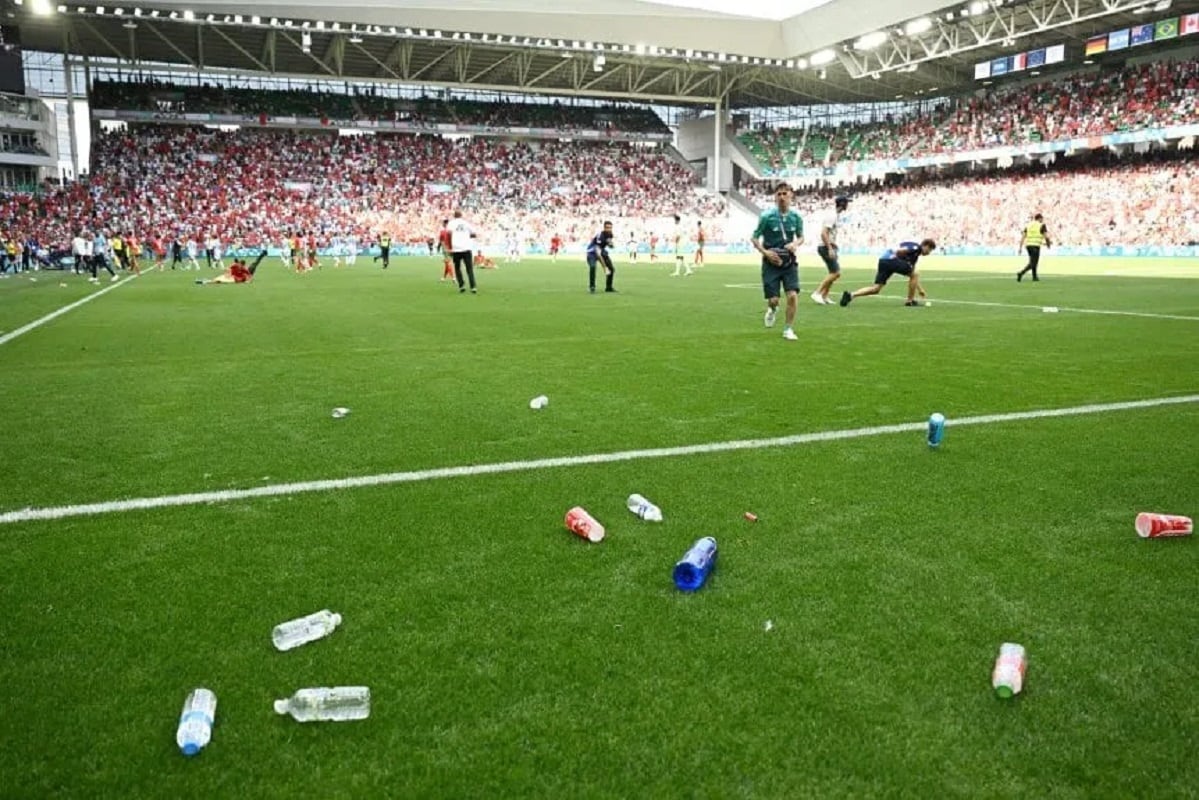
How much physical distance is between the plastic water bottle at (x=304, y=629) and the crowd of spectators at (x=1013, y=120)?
181 feet

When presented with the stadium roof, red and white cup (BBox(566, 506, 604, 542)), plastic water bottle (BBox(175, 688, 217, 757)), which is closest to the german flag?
the stadium roof

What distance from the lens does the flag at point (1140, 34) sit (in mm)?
45438

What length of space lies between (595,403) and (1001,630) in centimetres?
437

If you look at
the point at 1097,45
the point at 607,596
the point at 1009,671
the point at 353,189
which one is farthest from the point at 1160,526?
the point at 353,189

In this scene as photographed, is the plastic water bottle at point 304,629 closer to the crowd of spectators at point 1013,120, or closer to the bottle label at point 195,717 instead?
the bottle label at point 195,717

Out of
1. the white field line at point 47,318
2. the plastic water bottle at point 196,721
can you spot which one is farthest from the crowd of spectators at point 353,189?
the plastic water bottle at point 196,721

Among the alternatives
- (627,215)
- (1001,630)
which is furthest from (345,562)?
(627,215)

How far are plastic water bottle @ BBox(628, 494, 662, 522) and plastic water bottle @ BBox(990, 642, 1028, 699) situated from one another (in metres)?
1.78

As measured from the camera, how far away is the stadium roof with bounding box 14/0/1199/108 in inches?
1815

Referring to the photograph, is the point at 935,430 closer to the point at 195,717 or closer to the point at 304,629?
the point at 304,629

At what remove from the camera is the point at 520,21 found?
51781 mm

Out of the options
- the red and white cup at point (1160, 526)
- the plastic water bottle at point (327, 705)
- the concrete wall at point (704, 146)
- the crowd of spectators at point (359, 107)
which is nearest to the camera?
the plastic water bottle at point (327, 705)

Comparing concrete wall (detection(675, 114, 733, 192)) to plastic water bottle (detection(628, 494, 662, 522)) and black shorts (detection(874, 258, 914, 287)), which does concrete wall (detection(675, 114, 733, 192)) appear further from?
plastic water bottle (detection(628, 494, 662, 522))

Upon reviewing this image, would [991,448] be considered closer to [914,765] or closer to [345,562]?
[914,765]
